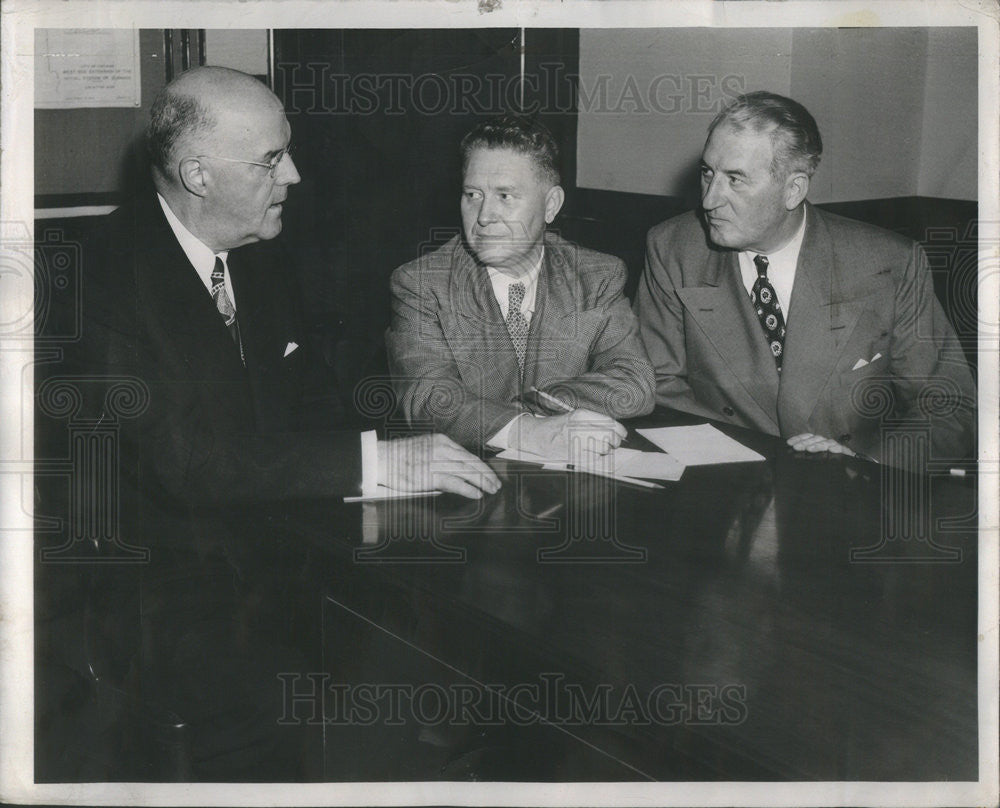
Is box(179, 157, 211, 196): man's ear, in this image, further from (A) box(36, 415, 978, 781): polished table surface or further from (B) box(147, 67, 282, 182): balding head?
(A) box(36, 415, 978, 781): polished table surface

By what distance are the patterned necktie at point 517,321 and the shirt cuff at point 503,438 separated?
0.17 m

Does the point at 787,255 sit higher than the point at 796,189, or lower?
lower

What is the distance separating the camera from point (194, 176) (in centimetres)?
210

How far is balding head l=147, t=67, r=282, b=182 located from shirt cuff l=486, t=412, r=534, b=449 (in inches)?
32.0

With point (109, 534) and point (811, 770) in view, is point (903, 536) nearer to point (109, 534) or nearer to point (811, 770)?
point (811, 770)

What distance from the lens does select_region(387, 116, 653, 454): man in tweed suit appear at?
2.15 metres

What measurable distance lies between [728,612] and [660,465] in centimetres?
55

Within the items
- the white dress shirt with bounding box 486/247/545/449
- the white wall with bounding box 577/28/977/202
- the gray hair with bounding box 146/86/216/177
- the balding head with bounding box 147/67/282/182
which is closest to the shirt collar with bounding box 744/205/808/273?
the white wall with bounding box 577/28/977/202

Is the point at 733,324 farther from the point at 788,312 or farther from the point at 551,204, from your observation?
the point at 551,204

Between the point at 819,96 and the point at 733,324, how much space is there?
55cm

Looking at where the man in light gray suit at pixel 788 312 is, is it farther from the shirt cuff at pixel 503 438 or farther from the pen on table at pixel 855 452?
the shirt cuff at pixel 503 438

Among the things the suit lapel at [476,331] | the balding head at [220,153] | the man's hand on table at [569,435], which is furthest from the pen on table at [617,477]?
the balding head at [220,153]

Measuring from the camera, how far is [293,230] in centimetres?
219

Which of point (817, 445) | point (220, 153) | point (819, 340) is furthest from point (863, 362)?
point (220, 153)
